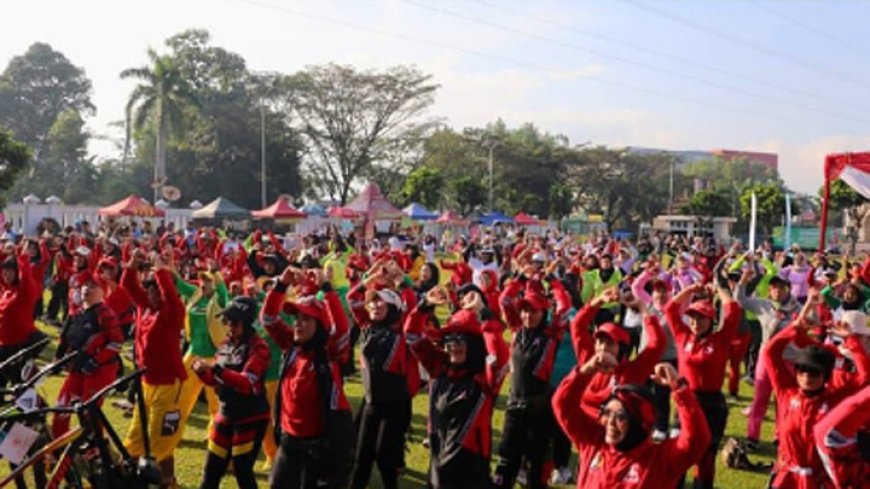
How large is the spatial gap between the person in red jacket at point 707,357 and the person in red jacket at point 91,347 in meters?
4.44

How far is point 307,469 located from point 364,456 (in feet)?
3.59

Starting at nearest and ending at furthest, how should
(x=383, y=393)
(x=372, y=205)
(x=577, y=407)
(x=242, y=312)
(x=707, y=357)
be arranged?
(x=577, y=407)
(x=242, y=312)
(x=383, y=393)
(x=707, y=357)
(x=372, y=205)

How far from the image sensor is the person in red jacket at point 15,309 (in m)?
8.41

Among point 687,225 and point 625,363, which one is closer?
point 625,363

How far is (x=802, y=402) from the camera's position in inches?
189

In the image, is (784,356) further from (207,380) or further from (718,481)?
(207,380)

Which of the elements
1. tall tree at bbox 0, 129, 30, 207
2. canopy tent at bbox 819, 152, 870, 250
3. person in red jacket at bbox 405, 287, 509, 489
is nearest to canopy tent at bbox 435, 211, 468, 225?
tall tree at bbox 0, 129, 30, 207

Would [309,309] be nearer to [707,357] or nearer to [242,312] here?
[242,312]

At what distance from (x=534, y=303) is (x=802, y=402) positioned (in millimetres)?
2155

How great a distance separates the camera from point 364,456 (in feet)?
21.0

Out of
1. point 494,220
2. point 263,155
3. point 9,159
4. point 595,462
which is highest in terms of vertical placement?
point 263,155

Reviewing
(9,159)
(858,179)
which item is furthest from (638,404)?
(9,159)

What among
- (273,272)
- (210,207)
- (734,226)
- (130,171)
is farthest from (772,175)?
(273,272)

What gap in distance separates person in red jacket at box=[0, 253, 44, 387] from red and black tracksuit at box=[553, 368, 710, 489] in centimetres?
626
